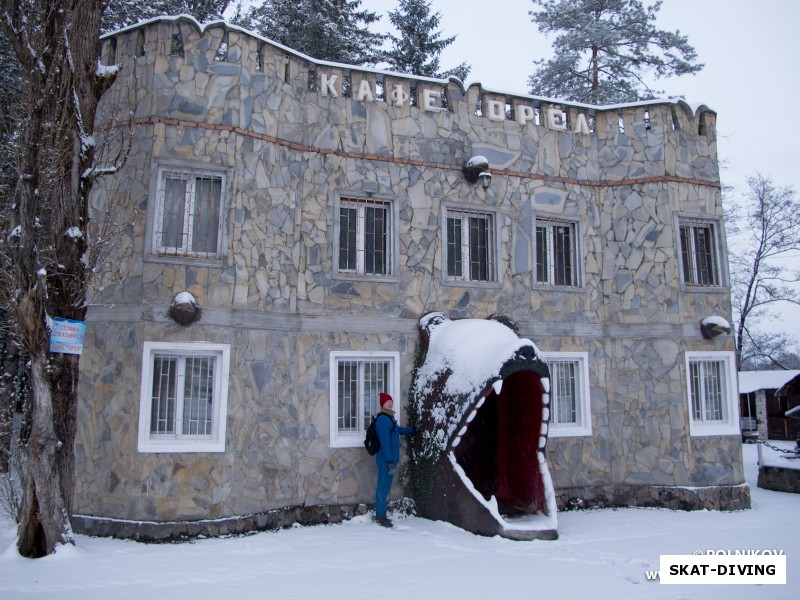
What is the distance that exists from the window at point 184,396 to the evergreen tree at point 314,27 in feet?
49.8

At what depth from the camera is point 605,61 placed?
23812mm

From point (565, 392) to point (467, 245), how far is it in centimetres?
306

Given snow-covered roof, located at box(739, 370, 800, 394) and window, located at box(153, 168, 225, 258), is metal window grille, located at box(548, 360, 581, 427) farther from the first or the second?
snow-covered roof, located at box(739, 370, 800, 394)

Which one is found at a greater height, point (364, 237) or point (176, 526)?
point (364, 237)

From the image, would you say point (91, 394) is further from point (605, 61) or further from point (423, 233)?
point (605, 61)

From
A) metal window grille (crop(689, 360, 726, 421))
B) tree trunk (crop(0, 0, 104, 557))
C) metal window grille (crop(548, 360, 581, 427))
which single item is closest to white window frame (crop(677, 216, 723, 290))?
metal window grille (crop(689, 360, 726, 421))

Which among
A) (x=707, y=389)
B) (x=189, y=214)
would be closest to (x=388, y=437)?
(x=189, y=214)

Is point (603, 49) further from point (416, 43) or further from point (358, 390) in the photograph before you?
point (358, 390)

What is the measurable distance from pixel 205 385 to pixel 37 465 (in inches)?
95.3

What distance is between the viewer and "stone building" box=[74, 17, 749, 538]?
9.05 m

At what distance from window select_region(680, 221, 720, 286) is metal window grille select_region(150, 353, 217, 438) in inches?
330

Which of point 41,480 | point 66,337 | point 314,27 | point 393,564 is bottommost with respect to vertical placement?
point 393,564

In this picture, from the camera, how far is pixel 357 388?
10.5 meters

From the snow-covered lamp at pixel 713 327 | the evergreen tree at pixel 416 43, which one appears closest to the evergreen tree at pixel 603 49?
the evergreen tree at pixel 416 43
